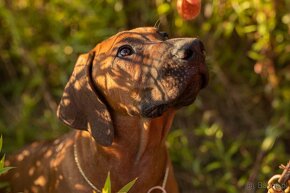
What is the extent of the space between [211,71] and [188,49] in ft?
6.53

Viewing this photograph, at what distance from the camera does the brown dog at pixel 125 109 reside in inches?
121

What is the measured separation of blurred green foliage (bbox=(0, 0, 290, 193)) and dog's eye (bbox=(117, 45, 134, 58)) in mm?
1273

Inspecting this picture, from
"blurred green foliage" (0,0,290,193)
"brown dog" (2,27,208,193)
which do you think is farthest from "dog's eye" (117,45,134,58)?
"blurred green foliage" (0,0,290,193)

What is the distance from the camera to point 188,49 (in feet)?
9.77

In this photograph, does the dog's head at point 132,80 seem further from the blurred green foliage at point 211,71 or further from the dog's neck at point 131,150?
the blurred green foliage at point 211,71

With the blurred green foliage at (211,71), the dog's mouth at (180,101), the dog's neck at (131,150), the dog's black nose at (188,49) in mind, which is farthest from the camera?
the blurred green foliage at (211,71)

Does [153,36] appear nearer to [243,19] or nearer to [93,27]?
[243,19]

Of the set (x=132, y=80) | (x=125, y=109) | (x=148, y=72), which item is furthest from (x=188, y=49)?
(x=125, y=109)

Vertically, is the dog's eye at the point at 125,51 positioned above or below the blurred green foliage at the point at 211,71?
above

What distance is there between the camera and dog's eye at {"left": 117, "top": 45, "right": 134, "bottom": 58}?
331cm

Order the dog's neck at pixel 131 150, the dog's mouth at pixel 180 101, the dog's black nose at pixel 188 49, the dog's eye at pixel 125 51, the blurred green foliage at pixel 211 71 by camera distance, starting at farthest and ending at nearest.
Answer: the blurred green foliage at pixel 211 71
the dog's neck at pixel 131 150
the dog's eye at pixel 125 51
the dog's mouth at pixel 180 101
the dog's black nose at pixel 188 49

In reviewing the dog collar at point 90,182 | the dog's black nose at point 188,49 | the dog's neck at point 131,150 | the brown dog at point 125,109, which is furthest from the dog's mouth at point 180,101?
the dog collar at point 90,182

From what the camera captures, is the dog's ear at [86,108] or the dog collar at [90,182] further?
the dog collar at [90,182]

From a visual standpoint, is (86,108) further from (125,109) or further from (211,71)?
(211,71)
